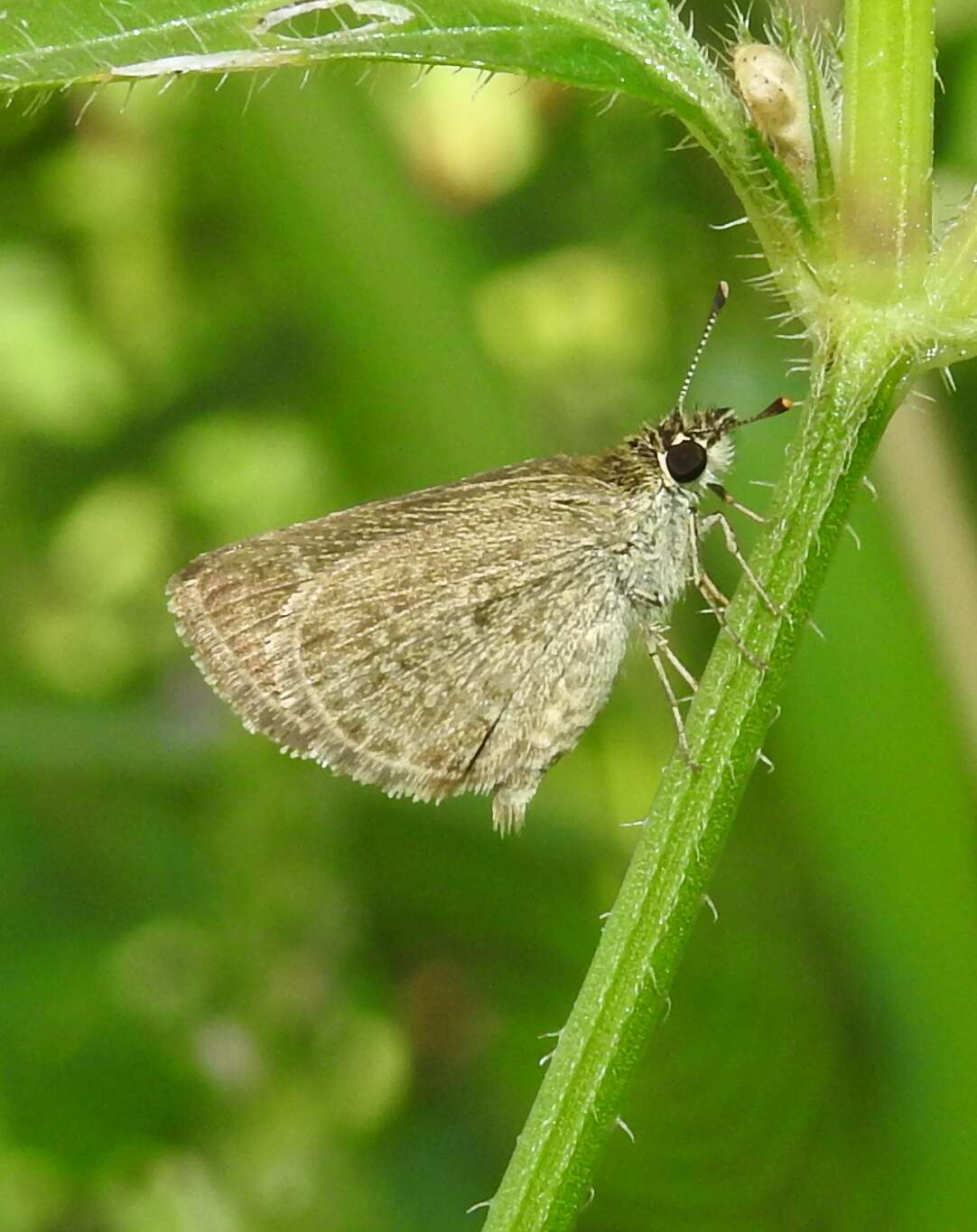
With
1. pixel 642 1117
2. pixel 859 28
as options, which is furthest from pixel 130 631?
pixel 859 28

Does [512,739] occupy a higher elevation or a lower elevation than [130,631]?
lower

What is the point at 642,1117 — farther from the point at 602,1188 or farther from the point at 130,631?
the point at 130,631

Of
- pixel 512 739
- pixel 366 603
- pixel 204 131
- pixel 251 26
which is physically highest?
pixel 204 131

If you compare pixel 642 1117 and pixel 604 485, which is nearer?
pixel 604 485

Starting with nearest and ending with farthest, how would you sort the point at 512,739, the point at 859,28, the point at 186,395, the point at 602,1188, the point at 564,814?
the point at 859,28 → the point at 512,739 → the point at 602,1188 → the point at 564,814 → the point at 186,395

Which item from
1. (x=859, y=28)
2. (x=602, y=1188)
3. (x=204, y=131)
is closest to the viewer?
(x=859, y=28)
